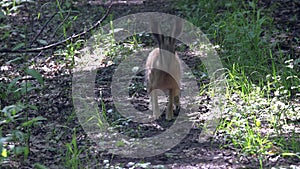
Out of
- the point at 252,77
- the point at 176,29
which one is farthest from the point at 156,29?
the point at 252,77

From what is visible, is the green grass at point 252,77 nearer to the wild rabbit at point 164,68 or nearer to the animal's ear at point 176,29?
the wild rabbit at point 164,68

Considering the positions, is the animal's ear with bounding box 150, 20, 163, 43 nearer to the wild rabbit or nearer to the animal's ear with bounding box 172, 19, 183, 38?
the wild rabbit

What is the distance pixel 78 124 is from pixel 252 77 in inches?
80.2

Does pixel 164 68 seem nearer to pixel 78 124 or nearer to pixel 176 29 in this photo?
pixel 176 29

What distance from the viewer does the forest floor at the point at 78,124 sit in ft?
15.3

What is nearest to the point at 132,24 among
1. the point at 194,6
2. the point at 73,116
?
the point at 194,6

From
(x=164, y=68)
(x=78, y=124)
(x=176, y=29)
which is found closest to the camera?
(x=176, y=29)

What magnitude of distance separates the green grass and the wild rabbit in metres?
0.56

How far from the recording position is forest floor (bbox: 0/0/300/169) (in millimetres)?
4660

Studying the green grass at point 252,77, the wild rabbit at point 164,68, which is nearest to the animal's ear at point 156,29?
the wild rabbit at point 164,68

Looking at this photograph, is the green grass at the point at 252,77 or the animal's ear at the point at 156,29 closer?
the green grass at the point at 252,77

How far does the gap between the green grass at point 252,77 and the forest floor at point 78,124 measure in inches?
7.8

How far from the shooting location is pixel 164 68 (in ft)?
17.6

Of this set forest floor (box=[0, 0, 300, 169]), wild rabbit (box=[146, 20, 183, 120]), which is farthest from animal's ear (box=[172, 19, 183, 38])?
forest floor (box=[0, 0, 300, 169])
